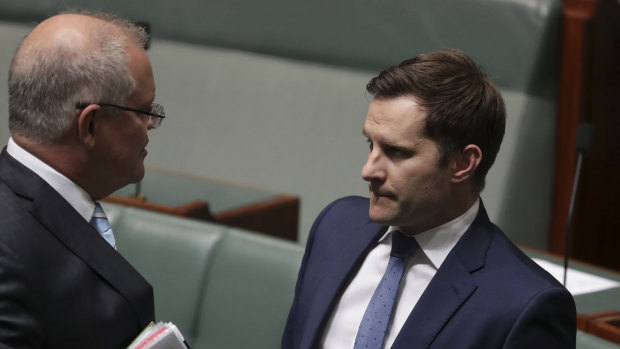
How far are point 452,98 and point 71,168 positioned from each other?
1.95 feet

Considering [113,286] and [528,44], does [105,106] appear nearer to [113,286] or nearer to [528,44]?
[113,286]

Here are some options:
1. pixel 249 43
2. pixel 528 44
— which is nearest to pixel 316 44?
pixel 249 43

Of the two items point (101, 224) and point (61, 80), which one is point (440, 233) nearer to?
point (101, 224)

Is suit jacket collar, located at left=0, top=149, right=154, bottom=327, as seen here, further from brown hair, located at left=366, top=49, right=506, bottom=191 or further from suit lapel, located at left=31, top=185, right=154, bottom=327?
brown hair, located at left=366, top=49, right=506, bottom=191

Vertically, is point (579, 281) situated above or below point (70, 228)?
below

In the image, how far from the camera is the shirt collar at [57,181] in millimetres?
1292

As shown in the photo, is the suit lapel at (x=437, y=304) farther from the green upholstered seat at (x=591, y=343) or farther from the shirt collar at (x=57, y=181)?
the shirt collar at (x=57, y=181)

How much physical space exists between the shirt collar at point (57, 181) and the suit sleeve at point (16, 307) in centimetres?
14

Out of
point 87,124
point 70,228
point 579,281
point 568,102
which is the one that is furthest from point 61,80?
point 568,102

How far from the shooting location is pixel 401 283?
150 centimetres

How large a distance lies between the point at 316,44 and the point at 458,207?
2.05 metres

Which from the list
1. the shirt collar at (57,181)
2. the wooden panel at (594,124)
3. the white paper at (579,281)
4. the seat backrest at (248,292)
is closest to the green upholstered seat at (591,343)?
the white paper at (579,281)

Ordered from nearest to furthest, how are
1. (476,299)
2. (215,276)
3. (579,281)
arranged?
(476,299) < (579,281) < (215,276)

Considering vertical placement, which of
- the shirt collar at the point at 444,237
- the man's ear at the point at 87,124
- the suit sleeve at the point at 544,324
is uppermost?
the man's ear at the point at 87,124
